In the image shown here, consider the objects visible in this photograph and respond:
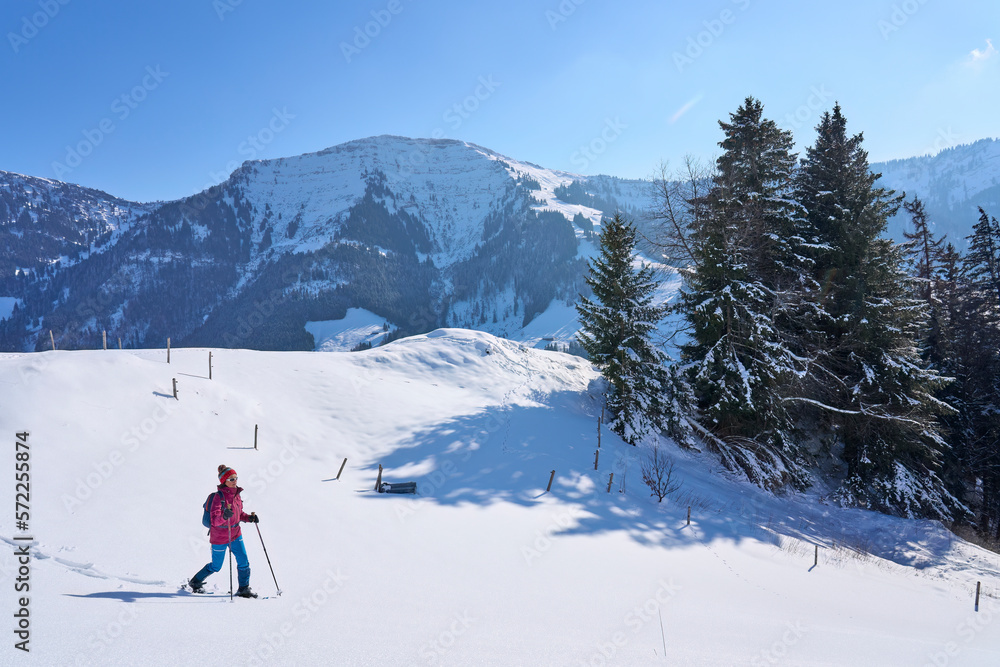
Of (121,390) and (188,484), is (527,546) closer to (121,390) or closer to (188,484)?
(188,484)

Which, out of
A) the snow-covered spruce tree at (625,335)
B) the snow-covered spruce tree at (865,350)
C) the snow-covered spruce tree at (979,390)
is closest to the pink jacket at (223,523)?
the snow-covered spruce tree at (625,335)

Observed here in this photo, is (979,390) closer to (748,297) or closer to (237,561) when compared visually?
(748,297)

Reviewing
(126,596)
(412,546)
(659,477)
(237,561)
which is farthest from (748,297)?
(126,596)

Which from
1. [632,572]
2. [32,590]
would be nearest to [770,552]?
[632,572]

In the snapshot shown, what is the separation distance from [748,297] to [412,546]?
15556 millimetres

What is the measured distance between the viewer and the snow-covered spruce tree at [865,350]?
17125mm

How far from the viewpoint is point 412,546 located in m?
8.24

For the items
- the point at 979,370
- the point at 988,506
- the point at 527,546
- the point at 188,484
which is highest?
the point at 979,370

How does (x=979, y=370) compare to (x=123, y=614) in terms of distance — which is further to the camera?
(x=979, y=370)

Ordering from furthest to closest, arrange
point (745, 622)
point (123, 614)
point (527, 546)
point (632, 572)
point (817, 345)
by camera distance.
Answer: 1. point (817, 345)
2. point (527, 546)
3. point (632, 572)
4. point (745, 622)
5. point (123, 614)

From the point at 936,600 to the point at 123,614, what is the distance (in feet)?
44.1

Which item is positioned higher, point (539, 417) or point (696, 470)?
point (539, 417)

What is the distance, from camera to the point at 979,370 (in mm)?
21281

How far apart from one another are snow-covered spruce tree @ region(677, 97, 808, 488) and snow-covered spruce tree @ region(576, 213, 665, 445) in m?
1.57
